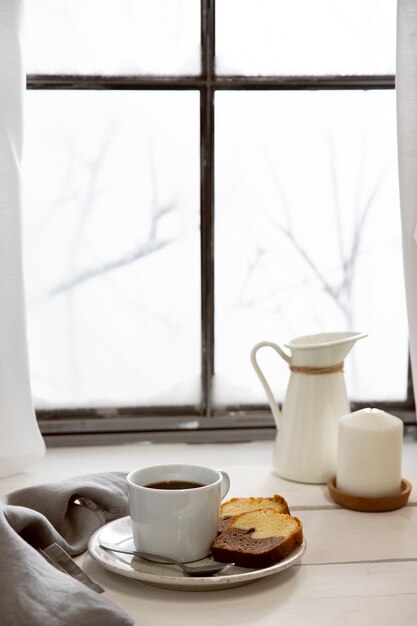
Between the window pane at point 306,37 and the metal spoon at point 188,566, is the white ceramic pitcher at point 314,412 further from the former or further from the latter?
the window pane at point 306,37

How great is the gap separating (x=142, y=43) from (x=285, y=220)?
0.41 m

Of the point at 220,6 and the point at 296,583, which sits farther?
the point at 220,6

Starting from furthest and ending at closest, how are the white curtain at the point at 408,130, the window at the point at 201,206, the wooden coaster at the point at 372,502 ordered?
the window at the point at 201,206
the white curtain at the point at 408,130
the wooden coaster at the point at 372,502

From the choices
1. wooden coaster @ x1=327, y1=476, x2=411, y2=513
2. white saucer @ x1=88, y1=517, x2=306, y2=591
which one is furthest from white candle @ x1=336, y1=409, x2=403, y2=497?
white saucer @ x1=88, y1=517, x2=306, y2=591

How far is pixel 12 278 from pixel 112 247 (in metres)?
0.26

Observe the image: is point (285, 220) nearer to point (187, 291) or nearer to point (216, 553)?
point (187, 291)

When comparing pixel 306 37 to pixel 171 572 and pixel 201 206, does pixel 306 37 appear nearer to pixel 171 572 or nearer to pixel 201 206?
pixel 201 206

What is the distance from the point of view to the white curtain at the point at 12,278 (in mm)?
1252

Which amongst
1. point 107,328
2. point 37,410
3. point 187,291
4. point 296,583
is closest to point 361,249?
point 187,291

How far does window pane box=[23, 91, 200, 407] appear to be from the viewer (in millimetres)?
1464

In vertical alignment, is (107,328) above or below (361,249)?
below

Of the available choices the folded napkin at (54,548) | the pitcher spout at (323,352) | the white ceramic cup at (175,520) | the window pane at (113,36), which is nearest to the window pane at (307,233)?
the window pane at (113,36)

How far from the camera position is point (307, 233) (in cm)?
153

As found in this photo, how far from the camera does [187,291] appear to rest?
1.52 metres
